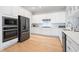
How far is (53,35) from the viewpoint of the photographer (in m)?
7.38

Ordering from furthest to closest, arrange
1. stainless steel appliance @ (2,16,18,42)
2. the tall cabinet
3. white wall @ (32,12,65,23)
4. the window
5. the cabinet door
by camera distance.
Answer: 1. the window
2. white wall @ (32,12,65,23)
3. stainless steel appliance @ (2,16,18,42)
4. the cabinet door
5. the tall cabinet

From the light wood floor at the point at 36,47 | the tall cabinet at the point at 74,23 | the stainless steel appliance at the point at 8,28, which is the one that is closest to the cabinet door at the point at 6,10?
the stainless steel appliance at the point at 8,28

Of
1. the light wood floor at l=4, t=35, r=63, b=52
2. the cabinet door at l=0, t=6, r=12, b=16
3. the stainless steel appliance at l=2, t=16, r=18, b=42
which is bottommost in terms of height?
the light wood floor at l=4, t=35, r=63, b=52

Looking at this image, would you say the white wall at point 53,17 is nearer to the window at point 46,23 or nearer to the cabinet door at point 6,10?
the window at point 46,23

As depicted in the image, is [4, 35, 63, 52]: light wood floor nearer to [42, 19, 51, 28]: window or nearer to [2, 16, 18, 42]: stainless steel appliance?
[2, 16, 18, 42]: stainless steel appliance

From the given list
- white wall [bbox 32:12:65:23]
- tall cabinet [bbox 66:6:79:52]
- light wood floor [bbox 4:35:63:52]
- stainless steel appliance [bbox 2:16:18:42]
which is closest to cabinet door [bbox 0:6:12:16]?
stainless steel appliance [bbox 2:16:18:42]

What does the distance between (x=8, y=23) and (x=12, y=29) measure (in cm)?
38

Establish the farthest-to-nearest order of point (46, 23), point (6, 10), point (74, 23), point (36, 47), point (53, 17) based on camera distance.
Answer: point (46, 23), point (53, 17), point (74, 23), point (36, 47), point (6, 10)

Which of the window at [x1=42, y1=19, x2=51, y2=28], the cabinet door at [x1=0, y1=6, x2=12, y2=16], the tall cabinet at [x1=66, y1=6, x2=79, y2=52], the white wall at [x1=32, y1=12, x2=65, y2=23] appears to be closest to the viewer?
the tall cabinet at [x1=66, y1=6, x2=79, y2=52]

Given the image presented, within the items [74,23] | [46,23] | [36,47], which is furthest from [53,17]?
[36,47]

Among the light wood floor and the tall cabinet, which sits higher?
the tall cabinet

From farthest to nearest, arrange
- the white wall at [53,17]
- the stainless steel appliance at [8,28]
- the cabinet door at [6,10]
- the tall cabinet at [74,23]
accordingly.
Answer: the white wall at [53,17] < the stainless steel appliance at [8,28] < the cabinet door at [6,10] < the tall cabinet at [74,23]

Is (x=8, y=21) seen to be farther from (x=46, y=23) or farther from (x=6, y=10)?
(x=46, y=23)
